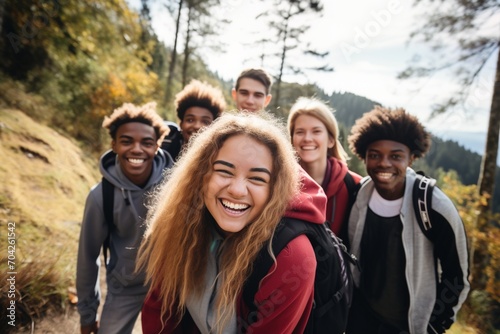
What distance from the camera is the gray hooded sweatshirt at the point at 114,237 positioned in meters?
2.27

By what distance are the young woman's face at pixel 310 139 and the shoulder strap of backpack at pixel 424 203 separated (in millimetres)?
894

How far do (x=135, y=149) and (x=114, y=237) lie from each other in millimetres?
857

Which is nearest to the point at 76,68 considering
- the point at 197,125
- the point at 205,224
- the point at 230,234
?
the point at 197,125

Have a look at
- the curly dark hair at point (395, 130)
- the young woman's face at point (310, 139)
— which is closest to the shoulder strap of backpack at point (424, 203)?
the curly dark hair at point (395, 130)

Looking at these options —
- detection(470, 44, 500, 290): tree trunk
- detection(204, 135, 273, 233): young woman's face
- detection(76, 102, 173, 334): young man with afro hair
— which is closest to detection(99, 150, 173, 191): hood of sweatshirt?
detection(76, 102, 173, 334): young man with afro hair

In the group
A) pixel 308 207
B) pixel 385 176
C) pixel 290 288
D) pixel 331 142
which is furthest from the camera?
pixel 331 142

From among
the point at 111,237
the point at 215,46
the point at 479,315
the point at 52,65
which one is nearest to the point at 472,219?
the point at 479,315

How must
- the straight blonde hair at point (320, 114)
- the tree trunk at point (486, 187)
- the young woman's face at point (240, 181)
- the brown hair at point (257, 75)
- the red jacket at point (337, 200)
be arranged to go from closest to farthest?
the young woman's face at point (240, 181)
the red jacket at point (337, 200)
the straight blonde hair at point (320, 114)
the brown hair at point (257, 75)
the tree trunk at point (486, 187)

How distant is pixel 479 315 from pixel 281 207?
601 centimetres

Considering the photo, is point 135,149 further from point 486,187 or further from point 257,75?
point 486,187

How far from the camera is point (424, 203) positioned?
6.59ft

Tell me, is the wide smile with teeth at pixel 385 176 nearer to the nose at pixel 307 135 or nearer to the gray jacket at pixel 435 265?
the gray jacket at pixel 435 265

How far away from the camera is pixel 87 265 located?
2316 millimetres

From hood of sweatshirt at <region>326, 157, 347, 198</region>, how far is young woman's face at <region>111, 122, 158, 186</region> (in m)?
1.70
